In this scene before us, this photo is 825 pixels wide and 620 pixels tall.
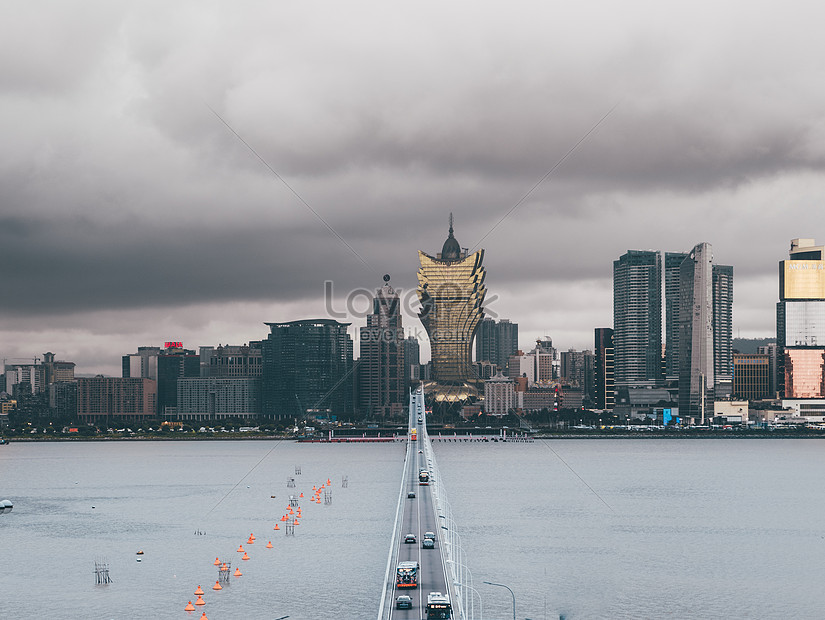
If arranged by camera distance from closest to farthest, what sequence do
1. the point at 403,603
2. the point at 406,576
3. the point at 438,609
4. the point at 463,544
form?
the point at 438,609 < the point at 403,603 < the point at 406,576 < the point at 463,544

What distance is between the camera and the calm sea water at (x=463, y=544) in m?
71.3

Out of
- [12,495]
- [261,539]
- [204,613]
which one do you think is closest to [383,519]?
[261,539]

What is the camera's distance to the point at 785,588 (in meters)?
78.6

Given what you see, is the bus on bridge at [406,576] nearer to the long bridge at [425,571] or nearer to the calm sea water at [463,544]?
the long bridge at [425,571]

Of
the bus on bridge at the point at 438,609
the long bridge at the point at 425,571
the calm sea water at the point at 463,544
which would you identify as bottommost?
the calm sea water at the point at 463,544

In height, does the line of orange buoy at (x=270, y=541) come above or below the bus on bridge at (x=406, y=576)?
below

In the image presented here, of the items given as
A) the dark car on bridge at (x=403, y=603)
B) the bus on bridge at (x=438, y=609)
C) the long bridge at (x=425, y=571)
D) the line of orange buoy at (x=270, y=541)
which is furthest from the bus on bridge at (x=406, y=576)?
the line of orange buoy at (x=270, y=541)

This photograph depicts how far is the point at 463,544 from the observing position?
91188mm

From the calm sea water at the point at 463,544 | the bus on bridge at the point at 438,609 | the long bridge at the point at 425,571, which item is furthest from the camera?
the calm sea water at the point at 463,544

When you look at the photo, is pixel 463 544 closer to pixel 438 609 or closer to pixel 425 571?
pixel 425 571

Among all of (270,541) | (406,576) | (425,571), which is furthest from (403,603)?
(270,541)

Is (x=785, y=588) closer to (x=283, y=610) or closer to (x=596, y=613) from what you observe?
(x=596, y=613)

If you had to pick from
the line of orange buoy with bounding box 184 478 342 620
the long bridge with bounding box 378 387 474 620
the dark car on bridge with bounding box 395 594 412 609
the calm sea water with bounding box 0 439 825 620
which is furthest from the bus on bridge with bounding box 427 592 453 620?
the line of orange buoy with bounding box 184 478 342 620

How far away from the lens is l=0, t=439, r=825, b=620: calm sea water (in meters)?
71.3
